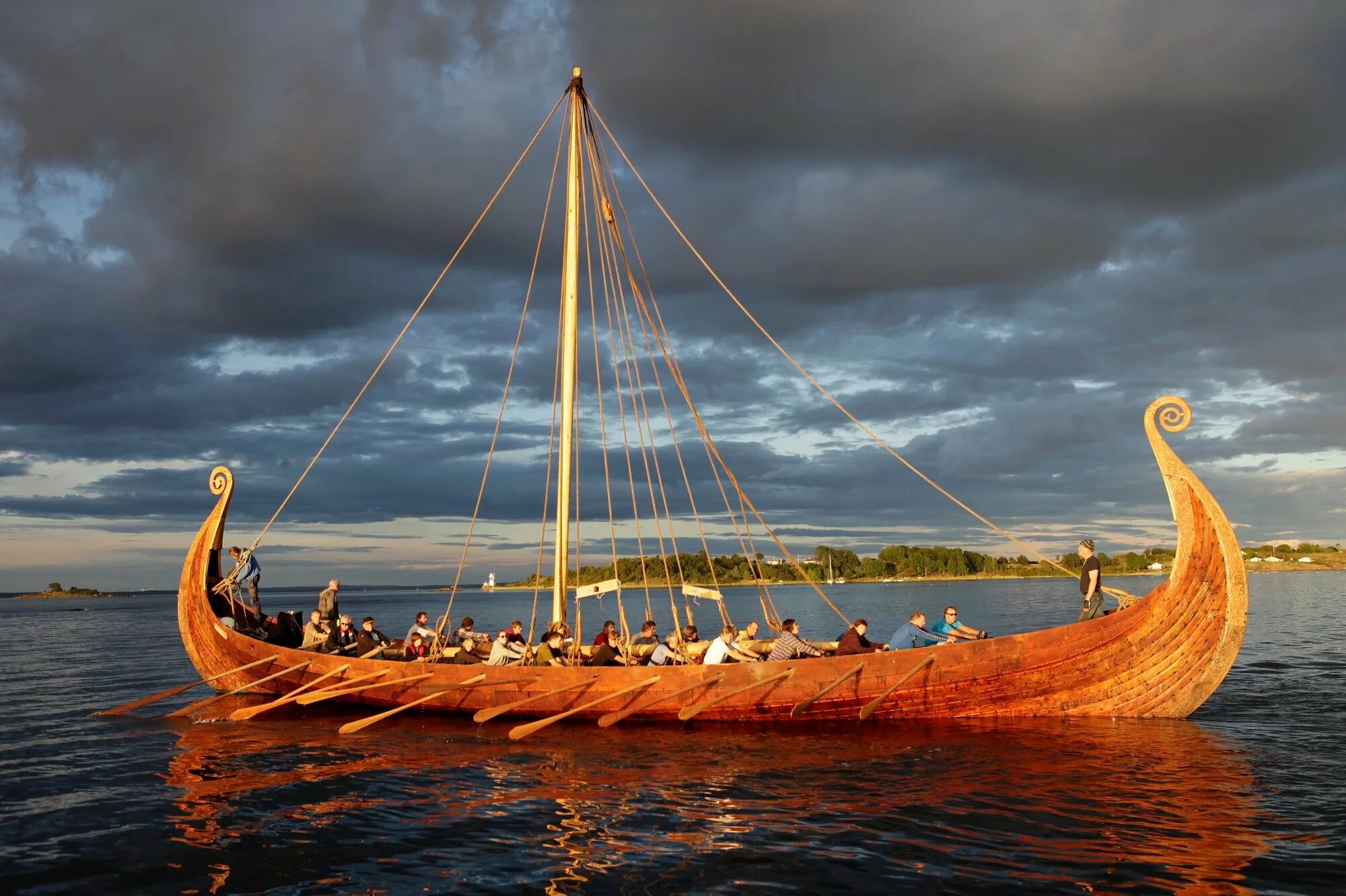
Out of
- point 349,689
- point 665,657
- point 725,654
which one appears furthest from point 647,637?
point 349,689

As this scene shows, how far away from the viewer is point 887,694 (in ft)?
47.5

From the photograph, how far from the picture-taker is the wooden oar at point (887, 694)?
564 inches

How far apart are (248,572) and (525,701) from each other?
10857mm

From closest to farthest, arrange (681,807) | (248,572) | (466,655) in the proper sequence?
1. (681,807)
2. (466,655)
3. (248,572)

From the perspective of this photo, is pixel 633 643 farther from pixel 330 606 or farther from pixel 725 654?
pixel 330 606

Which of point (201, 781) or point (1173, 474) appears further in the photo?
point (1173, 474)

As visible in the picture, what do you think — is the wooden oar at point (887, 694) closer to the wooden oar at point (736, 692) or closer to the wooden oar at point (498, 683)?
the wooden oar at point (736, 692)

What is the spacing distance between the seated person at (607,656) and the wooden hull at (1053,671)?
1120 mm

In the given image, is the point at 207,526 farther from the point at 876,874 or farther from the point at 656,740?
the point at 876,874

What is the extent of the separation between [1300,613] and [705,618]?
73.7 m

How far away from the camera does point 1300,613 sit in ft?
169

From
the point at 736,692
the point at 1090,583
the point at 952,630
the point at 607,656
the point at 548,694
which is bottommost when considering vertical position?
the point at 548,694

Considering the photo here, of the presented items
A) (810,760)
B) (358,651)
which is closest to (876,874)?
(810,760)

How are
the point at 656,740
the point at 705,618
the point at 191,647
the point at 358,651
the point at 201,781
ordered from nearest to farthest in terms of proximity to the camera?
the point at 201,781
the point at 656,740
the point at 358,651
the point at 191,647
the point at 705,618
